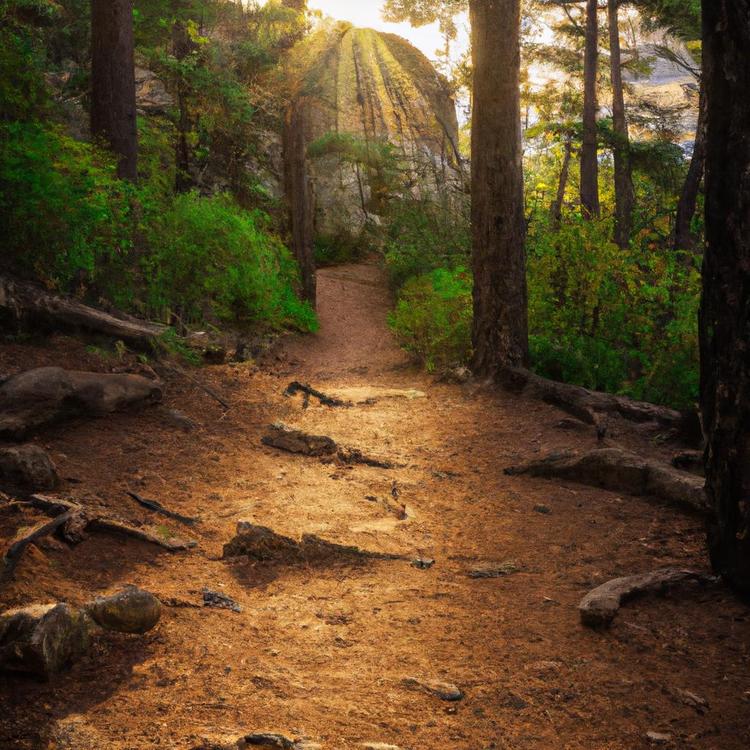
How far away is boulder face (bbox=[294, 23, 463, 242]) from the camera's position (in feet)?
83.7

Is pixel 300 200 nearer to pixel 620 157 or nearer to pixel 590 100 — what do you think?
pixel 620 157

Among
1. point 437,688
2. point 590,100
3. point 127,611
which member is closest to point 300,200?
point 590,100

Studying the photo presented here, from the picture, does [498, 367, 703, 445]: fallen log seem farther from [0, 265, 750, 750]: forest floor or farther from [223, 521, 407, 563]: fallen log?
[223, 521, 407, 563]: fallen log

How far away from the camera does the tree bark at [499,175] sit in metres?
9.50

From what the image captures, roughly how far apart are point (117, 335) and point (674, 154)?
1675 cm

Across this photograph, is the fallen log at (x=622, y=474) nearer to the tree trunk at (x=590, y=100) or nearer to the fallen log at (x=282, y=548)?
the fallen log at (x=282, y=548)

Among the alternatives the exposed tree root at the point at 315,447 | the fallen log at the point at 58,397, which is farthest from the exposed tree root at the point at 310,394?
the fallen log at the point at 58,397

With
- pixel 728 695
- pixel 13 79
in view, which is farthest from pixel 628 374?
pixel 13 79

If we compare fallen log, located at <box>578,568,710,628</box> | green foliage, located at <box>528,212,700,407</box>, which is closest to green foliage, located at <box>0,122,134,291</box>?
green foliage, located at <box>528,212,700,407</box>

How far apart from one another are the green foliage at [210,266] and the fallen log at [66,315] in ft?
6.65

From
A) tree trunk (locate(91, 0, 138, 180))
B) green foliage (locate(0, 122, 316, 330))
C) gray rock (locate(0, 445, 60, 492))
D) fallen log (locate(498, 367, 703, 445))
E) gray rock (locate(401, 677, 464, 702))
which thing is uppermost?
tree trunk (locate(91, 0, 138, 180))

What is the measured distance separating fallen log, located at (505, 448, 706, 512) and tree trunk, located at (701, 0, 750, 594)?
1.45 m

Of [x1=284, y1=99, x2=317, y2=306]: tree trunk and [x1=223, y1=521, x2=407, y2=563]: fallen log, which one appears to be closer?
[x1=223, y1=521, x2=407, y2=563]: fallen log

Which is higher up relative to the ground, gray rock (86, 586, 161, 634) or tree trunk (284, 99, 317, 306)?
tree trunk (284, 99, 317, 306)
